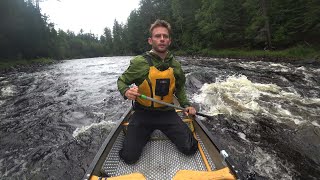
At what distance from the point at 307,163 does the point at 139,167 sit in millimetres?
3356

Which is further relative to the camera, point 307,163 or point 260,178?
point 307,163

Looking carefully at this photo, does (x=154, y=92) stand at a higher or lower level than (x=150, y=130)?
higher

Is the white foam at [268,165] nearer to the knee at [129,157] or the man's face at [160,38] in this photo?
the knee at [129,157]

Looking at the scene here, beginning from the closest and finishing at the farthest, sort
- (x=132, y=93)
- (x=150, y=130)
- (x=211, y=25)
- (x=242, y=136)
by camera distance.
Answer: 1. (x=132, y=93)
2. (x=150, y=130)
3. (x=242, y=136)
4. (x=211, y=25)

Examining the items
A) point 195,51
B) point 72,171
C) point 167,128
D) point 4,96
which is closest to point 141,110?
point 167,128

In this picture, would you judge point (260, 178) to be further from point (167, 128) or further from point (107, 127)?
point (107, 127)

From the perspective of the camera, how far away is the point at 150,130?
420cm

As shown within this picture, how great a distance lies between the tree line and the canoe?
69.4 feet

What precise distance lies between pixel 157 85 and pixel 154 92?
0.40 ft

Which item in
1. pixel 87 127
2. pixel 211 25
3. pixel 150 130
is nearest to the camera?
pixel 150 130

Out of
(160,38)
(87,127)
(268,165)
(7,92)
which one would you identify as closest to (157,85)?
(160,38)

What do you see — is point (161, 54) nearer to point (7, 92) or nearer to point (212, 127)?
point (212, 127)

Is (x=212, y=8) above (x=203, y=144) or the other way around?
above

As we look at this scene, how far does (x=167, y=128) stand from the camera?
412 cm
